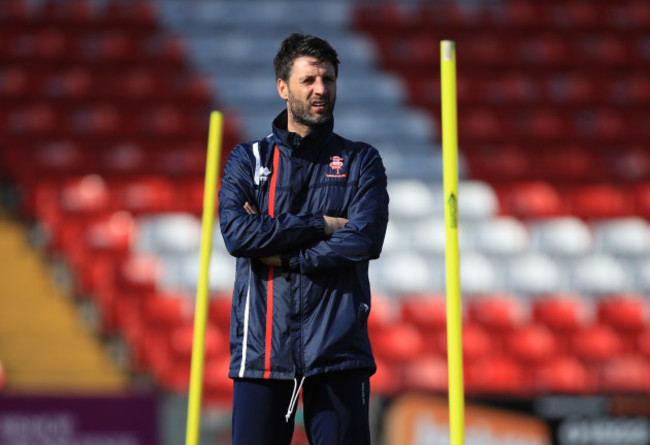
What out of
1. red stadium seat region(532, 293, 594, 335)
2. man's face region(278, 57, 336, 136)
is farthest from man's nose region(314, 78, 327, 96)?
red stadium seat region(532, 293, 594, 335)

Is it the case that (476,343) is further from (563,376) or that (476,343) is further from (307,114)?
(307,114)

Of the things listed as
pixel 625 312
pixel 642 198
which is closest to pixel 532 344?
pixel 625 312

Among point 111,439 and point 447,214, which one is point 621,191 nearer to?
point 111,439

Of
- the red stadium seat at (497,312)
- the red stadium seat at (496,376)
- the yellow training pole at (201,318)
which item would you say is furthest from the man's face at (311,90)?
the red stadium seat at (497,312)

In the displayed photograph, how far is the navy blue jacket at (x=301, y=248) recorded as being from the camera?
6.82ft

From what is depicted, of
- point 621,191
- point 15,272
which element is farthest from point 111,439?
point 621,191

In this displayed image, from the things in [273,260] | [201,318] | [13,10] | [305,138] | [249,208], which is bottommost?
[201,318]

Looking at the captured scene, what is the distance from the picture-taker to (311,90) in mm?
2170

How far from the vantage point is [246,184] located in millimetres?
2258

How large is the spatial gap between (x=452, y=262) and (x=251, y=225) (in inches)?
17.1

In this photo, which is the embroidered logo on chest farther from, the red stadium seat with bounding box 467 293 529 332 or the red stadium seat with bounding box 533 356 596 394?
the red stadium seat with bounding box 467 293 529 332

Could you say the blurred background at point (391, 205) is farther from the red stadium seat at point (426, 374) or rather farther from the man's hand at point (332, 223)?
the man's hand at point (332, 223)

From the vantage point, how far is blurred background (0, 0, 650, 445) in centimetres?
488

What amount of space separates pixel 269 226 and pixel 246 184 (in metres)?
0.16
